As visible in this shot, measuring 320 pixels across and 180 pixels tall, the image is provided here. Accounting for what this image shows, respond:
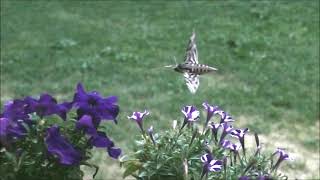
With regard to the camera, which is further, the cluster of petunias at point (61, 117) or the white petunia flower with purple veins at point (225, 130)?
the white petunia flower with purple veins at point (225, 130)

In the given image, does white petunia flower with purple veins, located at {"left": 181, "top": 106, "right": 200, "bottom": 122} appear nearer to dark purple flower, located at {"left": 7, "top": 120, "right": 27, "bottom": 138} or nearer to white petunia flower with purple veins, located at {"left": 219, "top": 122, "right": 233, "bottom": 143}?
white petunia flower with purple veins, located at {"left": 219, "top": 122, "right": 233, "bottom": 143}

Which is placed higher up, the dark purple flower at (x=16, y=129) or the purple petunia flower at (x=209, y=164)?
the dark purple flower at (x=16, y=129)

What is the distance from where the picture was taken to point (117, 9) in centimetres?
988

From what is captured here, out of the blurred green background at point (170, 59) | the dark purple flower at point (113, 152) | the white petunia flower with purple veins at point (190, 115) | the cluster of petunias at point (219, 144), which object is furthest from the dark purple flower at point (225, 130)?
the blurred green background at point (170, 59)

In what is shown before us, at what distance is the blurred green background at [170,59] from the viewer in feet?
18.5

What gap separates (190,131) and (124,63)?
5090 millimetres

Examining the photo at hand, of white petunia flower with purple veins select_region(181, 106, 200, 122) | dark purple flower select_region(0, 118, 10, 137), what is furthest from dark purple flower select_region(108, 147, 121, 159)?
dark purple flower select_region(0, 118, 10, 137)

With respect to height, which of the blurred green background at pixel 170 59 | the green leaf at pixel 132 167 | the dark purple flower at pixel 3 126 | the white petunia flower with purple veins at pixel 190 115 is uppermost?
the dark purple flower at pixel 3 126

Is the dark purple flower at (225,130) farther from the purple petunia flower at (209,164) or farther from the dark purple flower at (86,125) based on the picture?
the dark purple flower at (86,125)

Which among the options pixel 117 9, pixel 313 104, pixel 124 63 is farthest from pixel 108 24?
pixel 313 104

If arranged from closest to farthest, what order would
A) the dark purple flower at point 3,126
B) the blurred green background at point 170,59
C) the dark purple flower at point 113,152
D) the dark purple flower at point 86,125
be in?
the dark purple flower at point 3,126 < the dark purple flower at point 86,125 < the dark purple flower at point 113,152 < the blurred green background at point 170,59

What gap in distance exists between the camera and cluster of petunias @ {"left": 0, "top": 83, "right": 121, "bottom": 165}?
190 cm

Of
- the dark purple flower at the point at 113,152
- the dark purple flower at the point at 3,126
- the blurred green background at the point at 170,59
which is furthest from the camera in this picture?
the blurred green background at the point at 170,59

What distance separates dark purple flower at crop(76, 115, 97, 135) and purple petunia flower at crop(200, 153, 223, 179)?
13.9 inches
